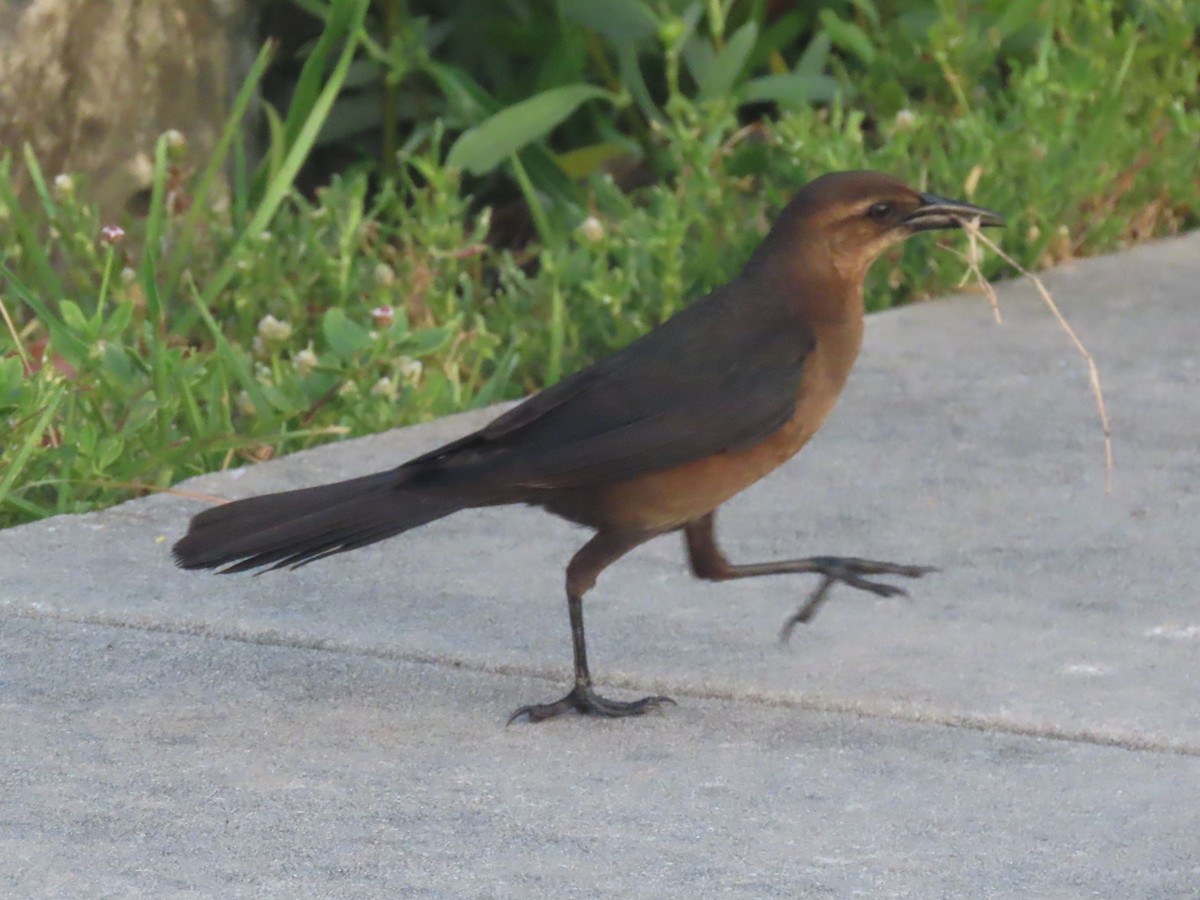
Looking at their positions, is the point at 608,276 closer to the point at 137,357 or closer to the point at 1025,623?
the point at 137,357

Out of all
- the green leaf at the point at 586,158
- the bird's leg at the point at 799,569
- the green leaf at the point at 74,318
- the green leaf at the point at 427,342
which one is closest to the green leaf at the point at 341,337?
the green leaf at the point at 427,342

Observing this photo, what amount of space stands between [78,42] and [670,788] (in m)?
3.72

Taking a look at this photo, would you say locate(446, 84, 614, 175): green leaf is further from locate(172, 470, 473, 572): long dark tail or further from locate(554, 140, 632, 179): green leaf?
locate(172, 470, 473, 572): long dark tail

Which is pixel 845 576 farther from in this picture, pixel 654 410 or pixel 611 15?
pixel 611 15

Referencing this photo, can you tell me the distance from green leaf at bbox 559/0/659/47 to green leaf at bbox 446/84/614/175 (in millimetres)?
201

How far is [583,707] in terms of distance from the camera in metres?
3.33

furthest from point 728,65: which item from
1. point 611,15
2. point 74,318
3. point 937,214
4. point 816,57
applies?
point 937,214

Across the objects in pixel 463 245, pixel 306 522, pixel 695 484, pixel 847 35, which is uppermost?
pixel 847 35

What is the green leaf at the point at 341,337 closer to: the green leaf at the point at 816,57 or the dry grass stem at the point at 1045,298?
the dry grass stem at the point at 1045,298

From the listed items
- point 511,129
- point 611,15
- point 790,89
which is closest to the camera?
point 511,129

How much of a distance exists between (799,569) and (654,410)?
460 millimetres

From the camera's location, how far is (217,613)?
3730mm

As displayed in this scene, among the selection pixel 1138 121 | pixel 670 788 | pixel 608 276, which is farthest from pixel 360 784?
pixel 1138 121

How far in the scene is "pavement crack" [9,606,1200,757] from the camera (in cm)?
320
